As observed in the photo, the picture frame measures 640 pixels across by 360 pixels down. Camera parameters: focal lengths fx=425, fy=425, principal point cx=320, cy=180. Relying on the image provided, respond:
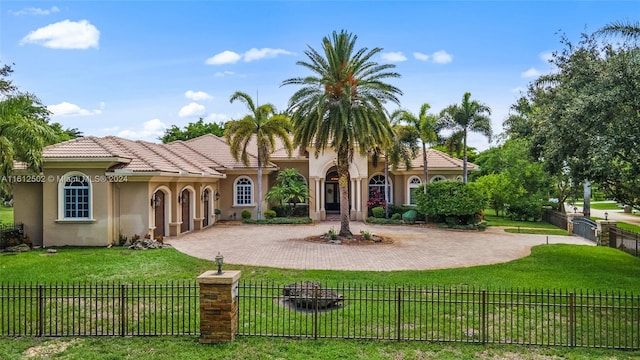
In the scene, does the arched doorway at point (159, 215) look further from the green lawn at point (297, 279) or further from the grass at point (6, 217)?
the grass at point (6, 217)

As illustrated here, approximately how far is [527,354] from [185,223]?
66.0 ft

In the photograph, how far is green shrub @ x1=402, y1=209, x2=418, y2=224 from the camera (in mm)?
28578

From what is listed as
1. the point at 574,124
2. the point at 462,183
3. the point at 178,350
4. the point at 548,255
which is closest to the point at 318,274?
the point at 178,350

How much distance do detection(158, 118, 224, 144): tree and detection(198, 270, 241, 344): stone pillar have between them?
160 ft

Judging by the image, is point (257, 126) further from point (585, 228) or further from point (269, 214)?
point (585, 228)

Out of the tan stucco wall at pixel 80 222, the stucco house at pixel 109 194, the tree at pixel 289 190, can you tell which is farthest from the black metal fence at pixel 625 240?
the tan stucco wall at pixel 80 222

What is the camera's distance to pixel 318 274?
1342cm

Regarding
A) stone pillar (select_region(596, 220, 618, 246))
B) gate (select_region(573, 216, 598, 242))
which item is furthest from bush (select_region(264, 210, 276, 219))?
stone pillar (select_region(596, 220, 618, 246))

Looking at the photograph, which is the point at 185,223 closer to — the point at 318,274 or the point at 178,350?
the point at 318,274

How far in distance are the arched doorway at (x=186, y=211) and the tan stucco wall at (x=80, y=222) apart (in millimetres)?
5207

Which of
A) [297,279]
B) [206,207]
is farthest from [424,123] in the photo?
[297,279]

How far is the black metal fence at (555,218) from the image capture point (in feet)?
90.1

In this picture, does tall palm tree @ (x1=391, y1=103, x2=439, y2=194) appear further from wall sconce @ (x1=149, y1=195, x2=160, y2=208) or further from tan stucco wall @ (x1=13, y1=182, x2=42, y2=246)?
tan stucco wall @ (x1=13, y1=182, x2=42, y2=246)

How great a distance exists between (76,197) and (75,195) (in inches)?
3.9
